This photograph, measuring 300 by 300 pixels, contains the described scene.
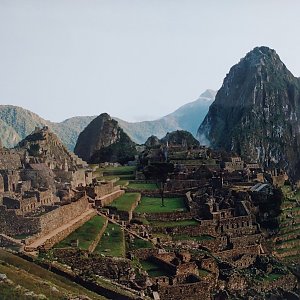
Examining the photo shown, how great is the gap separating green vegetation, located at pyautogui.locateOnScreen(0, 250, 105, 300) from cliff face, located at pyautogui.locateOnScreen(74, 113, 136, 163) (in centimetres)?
8643

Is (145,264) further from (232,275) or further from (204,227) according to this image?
(204,227)

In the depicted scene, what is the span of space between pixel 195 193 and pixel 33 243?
91.9 feet

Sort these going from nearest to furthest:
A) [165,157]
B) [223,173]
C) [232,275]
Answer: [232,275] < [223,173] < [165,157]

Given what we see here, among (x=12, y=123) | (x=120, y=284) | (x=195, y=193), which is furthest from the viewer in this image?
(x=12, y=123)

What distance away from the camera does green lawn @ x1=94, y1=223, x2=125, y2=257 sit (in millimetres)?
34375

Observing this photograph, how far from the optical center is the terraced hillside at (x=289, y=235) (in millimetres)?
52406

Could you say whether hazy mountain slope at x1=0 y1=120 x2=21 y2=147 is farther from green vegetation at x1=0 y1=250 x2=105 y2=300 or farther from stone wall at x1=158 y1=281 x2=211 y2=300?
green vegetation at x1=0 y1=250 x2=105 y2=300

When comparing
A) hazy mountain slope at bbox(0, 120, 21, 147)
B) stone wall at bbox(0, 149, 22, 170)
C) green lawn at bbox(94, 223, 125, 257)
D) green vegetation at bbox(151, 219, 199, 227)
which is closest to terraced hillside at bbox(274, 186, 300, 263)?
green vegetation at bbox(151, 219, 199, 227)

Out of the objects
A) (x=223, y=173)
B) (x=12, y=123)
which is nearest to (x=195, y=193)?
(x=223, y=173)

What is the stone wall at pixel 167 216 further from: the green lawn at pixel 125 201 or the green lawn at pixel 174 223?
the green lawn at pixel 125 201

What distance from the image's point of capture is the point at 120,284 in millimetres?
29891

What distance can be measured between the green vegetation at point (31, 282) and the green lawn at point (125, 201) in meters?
20.5

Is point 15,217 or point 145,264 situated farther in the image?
point 145,264

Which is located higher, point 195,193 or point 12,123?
point 12,123
